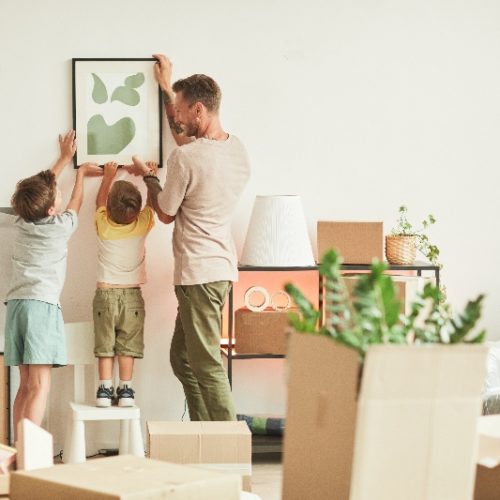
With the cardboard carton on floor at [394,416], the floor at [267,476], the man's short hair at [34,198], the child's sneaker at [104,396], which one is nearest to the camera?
A: the cardboard carton on floor at [394,416]

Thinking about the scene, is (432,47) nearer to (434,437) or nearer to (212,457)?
(212,457)

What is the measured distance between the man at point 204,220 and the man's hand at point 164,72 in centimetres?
27

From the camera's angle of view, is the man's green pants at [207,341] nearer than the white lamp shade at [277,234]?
Yes

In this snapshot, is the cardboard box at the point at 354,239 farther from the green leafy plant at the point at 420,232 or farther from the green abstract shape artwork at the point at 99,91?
the green abstract shape artwork at the point at 99,91

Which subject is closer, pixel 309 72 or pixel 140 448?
pixel 140 448

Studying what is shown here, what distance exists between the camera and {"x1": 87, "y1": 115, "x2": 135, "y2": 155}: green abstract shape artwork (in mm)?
4562

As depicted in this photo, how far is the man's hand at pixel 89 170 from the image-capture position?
4504 mm

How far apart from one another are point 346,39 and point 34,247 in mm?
1736

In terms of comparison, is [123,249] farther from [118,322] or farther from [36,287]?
[36,287]

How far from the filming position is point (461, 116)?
4.76m

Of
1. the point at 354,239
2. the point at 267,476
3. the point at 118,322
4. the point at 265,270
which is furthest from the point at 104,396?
the point at 354,239

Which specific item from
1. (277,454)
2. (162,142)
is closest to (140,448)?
(277,454)

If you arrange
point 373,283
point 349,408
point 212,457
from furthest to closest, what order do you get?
point 212,457
point 349,408
point 373,283

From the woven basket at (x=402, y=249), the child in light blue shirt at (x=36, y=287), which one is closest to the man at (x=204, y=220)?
the child in light blue shirt at (x=36, y=287)
